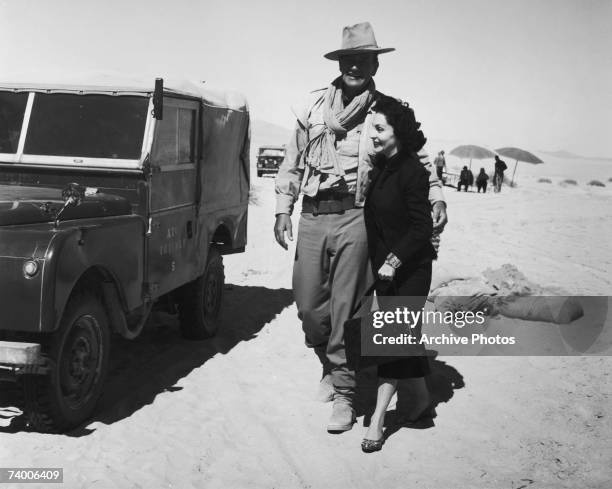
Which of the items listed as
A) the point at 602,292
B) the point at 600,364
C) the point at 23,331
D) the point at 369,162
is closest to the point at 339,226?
the point at 369,162

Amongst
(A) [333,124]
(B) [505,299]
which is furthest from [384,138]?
(B) [505,299]

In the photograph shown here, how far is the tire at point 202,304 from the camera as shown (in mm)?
6785

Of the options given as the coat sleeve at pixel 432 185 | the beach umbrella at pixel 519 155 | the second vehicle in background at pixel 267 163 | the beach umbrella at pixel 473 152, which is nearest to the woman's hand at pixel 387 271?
the coat sleeve at pixel 432 185

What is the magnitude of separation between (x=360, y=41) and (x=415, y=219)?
1.24m

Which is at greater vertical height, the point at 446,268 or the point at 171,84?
the point at 171,84

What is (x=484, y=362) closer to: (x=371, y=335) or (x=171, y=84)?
(x=371, y=335)

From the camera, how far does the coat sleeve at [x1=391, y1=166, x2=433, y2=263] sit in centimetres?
440

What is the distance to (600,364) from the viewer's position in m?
5.88

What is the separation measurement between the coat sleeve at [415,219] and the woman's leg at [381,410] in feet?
2.56

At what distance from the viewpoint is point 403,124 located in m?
4.50

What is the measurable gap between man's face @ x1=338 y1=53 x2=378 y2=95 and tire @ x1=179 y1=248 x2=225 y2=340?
2.67 m

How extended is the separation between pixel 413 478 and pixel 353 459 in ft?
1.30

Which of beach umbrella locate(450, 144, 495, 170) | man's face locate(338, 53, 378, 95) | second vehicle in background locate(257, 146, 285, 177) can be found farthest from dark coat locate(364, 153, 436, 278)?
second vehicle in background locate(257, 146, 285, 177)

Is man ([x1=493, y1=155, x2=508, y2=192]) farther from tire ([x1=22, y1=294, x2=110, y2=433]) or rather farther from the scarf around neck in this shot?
tire ([x1=22, y1=294, x2=110, y2=433])
